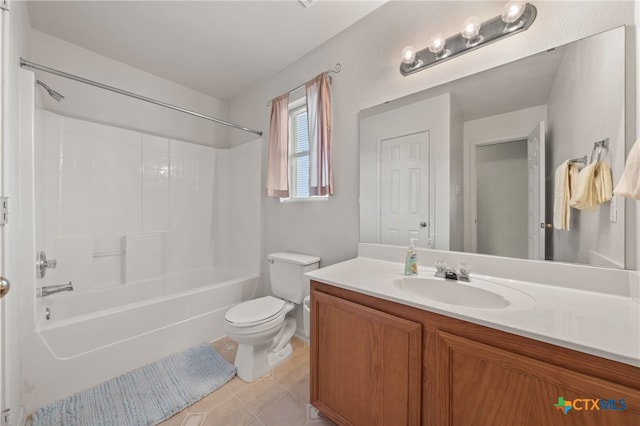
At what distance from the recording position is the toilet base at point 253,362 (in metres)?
1.63

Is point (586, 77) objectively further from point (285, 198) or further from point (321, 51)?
point (285, 198)

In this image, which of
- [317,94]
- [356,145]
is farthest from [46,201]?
[356,145]

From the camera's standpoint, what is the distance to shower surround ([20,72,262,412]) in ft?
4.71

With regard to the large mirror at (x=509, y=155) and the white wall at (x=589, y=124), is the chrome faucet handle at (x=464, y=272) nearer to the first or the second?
the large mirror at (x=509, y=155)

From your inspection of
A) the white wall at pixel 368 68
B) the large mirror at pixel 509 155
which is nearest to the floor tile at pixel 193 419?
the white wall at pixel 368 68

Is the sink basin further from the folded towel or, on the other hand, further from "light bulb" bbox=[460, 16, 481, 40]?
"light bulb" bbox=[460, 16, 481, 40]

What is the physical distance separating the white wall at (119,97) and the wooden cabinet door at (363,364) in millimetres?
2550

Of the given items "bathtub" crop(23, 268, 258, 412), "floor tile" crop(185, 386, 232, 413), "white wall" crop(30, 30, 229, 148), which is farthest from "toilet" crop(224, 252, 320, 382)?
"white wall" crop(30, 30, 229, 148)

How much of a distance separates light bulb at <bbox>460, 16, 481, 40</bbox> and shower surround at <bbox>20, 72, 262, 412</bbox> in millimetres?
1962

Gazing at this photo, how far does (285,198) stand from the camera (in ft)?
7.43

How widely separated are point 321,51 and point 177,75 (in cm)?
158

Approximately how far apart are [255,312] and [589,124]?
2.04m

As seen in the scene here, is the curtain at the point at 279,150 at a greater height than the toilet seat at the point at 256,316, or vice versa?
the curtain at the point at 279,150

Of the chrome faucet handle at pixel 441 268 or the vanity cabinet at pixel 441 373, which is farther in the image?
the chrome faucet handle at pixel 441 268
